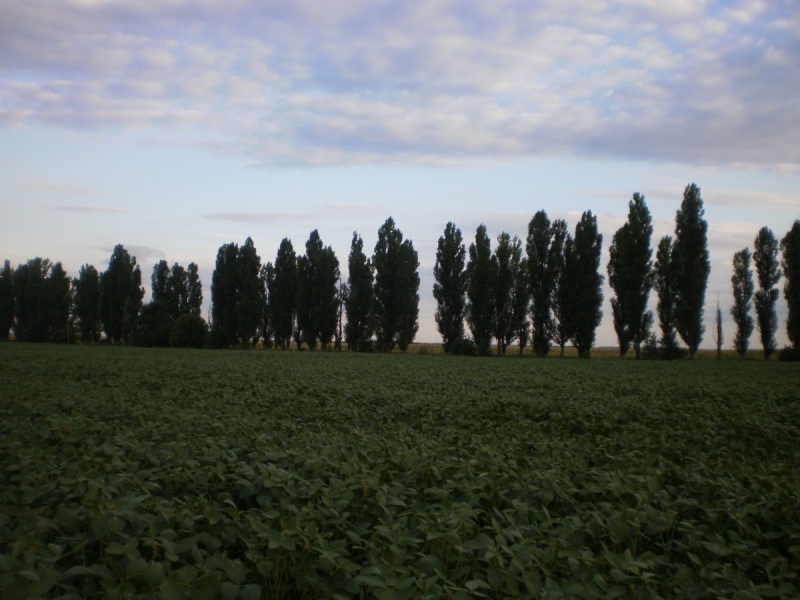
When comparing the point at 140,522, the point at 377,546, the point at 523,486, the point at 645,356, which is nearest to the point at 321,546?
the point at 377,546

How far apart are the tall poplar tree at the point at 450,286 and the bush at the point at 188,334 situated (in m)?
26.4

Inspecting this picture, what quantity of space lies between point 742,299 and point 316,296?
38.9 metres

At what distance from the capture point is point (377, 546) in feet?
12.9

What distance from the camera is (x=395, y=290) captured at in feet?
191

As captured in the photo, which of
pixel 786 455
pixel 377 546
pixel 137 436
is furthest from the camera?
pixel 786 455

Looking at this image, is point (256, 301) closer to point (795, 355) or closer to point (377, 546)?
point (795, 355)

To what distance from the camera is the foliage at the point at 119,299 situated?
74.2 meters

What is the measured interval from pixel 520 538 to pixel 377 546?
0.91 m

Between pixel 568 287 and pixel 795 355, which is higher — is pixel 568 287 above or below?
above

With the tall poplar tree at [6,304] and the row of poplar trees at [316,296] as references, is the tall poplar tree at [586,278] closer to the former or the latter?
the row of poplar trees at [316,296]

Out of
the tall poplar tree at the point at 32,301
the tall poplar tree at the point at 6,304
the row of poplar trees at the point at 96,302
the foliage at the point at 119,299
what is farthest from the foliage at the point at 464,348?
the tall poplar tree at the point at 6,304

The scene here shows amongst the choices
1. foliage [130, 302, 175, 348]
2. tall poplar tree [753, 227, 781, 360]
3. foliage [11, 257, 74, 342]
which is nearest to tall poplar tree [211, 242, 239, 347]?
foliage [130, 302, 175, 348]

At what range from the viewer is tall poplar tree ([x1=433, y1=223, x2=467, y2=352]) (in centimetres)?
5728

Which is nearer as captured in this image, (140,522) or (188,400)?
(140,522)
